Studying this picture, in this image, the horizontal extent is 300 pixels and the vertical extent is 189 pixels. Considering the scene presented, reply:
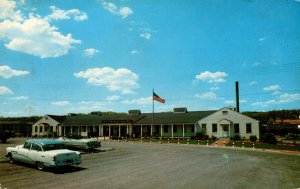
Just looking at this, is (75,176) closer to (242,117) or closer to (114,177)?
(114,177)

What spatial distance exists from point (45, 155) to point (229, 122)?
37.1m

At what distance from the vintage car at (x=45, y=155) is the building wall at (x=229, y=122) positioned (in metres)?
35.8

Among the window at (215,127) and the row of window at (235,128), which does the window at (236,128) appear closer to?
the row of window at (235,128)

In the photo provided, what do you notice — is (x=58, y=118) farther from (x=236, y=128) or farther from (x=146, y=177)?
(x=146, y=177)

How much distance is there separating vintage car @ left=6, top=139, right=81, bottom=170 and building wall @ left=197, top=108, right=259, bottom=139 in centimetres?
3582

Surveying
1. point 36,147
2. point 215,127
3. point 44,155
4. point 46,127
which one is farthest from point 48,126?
point 44,155

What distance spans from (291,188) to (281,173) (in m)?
4.05

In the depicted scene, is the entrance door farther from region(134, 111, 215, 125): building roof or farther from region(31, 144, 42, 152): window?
region(31, 144, 42, 152): window

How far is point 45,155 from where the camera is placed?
1462cm

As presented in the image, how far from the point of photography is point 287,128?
67.1 m

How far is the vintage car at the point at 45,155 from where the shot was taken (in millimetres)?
14383

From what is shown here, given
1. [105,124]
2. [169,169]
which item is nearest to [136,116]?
[105,124]

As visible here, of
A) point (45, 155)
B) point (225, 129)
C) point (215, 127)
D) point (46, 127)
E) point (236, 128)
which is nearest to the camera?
point (45, 155)

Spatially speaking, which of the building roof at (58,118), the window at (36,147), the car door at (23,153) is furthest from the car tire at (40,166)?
the building roof at (58,118)
